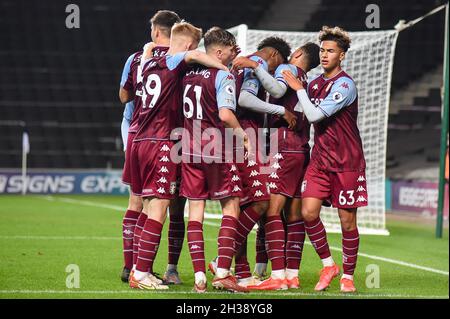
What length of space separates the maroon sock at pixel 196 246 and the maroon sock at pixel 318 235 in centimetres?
91

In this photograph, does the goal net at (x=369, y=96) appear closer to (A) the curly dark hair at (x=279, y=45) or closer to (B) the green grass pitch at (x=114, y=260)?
(B) the green grass pitch at (x=114, y=260)

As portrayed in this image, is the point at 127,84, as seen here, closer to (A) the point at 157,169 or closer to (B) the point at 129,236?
(A) the point at 157,169

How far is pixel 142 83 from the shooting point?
667 cm

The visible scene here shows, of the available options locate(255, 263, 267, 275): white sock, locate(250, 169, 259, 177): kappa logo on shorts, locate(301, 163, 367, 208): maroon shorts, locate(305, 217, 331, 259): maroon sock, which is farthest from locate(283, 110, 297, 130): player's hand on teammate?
locate(255, 263, 267, 275): white sock

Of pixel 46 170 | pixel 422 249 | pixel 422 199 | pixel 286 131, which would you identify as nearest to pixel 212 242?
pixel 422 249

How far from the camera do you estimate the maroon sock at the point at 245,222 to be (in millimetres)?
6754

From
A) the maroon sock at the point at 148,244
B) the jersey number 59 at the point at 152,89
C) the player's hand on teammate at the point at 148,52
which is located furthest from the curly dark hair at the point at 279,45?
the maroon sock at the point at 148,244

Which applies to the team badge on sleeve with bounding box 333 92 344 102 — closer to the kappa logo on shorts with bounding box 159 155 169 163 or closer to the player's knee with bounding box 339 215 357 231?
the player's knee with bounding box 339 215 357 231

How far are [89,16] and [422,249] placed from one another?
64.9 ft

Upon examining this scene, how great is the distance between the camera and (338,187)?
6.66 metres

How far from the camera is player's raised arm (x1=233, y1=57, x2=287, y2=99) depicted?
651cm

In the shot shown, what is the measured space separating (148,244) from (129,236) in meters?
0.80

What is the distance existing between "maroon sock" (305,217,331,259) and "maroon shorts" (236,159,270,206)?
1.38 ft

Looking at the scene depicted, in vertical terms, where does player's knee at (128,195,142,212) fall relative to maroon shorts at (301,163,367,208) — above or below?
below
